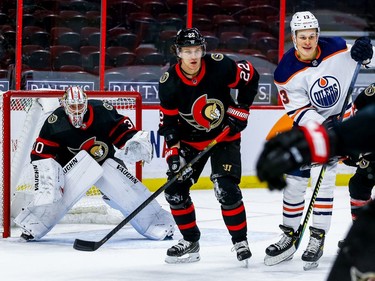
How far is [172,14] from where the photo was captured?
8328 mm

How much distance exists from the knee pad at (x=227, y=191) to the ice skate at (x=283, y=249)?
0.92 feet

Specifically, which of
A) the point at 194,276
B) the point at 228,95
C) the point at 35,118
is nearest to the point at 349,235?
the point at 194,276

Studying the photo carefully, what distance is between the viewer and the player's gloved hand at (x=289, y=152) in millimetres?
2178

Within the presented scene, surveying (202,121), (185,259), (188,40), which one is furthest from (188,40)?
(185,259)

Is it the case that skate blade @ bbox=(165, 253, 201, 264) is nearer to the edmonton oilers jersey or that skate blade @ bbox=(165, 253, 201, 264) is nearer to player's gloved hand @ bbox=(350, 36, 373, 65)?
the edmonton oilers jersey

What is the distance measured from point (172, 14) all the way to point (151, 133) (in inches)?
47.9

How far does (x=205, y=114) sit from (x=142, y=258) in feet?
2.47

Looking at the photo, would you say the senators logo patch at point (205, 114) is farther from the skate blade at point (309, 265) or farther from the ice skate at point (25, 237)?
the ice skate at point (25, 237)

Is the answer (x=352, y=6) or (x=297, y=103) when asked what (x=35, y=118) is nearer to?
(x=297, y=103)

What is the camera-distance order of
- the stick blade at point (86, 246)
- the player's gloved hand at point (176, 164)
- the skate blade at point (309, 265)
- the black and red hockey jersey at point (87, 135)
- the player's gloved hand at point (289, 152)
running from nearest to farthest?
the player's gloved hand at point (289, 152) < the skate blade at point (309, 265) < the player's gloved hand at point (176, 164) < the stick blade at point (86, 246) < the black and red hockey jersey at point (87, 135)

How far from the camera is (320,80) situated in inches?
174

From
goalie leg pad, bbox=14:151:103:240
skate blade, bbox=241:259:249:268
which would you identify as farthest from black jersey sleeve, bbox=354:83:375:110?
goalie leg pad, bbox=14:151:103:240

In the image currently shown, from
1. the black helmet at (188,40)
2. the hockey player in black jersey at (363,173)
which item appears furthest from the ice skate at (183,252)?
the black helmet at (188,40)

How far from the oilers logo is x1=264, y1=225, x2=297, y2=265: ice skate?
59 centimetres
